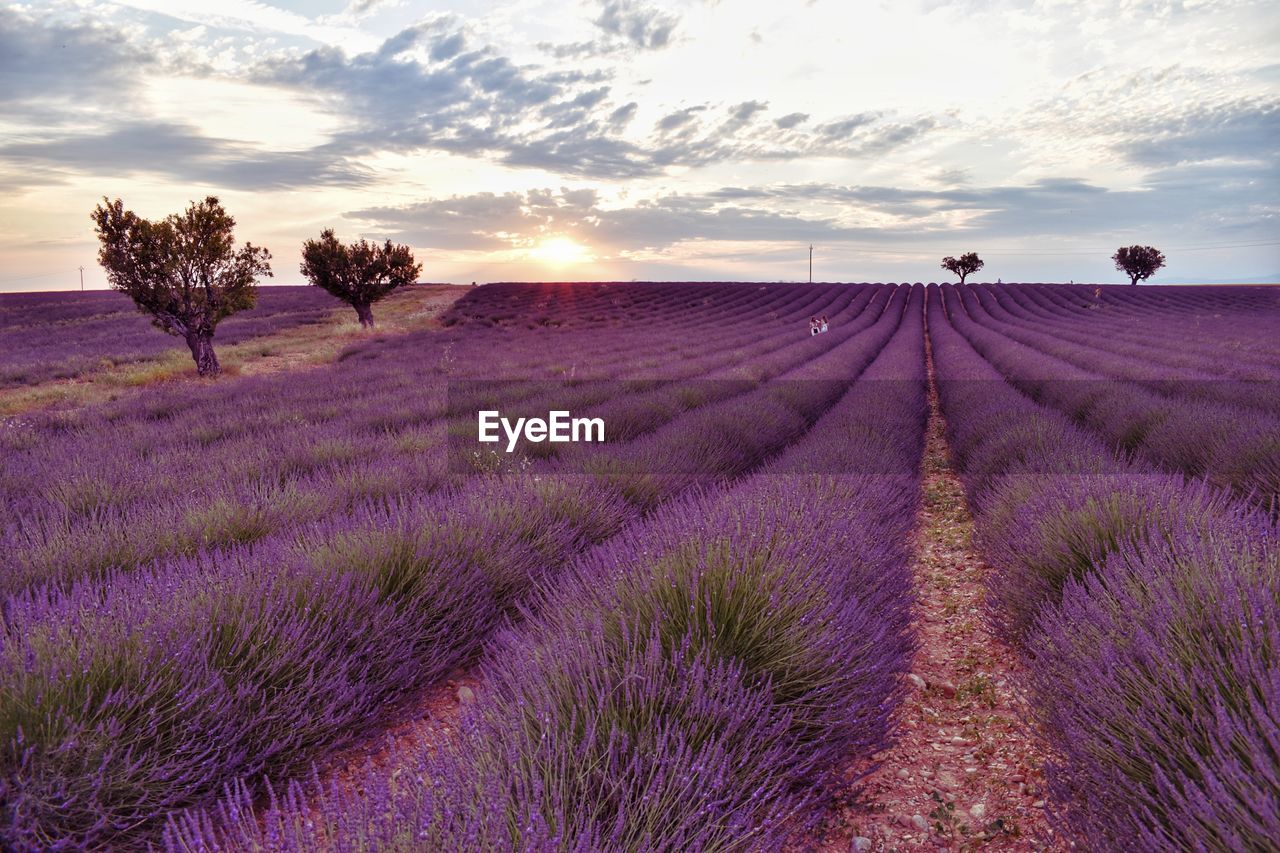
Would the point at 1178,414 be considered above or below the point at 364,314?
below

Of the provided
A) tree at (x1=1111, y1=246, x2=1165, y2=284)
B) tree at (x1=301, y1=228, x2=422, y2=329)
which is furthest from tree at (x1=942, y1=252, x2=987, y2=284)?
tree at (x1=301, y1=228, x2=422, y2=329)

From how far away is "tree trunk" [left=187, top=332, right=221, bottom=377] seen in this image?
583 inches

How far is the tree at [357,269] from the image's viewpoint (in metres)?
26.2

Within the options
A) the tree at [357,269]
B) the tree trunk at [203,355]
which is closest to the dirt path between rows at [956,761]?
the tree trunk at [203,355]

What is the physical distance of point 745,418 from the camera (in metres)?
6.68

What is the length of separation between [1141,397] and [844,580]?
679 cm

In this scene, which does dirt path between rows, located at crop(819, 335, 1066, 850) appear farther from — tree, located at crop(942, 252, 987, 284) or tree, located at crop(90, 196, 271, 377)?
tree, located at crop(942, 252, 987, 284)

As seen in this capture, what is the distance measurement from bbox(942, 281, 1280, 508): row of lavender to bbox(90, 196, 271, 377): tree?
1669 centimetres

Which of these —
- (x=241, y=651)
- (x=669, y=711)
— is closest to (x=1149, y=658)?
(x=669, y=711)

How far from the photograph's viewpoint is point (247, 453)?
5645mm

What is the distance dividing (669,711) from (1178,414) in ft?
21.2

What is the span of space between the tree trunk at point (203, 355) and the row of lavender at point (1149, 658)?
16.7m

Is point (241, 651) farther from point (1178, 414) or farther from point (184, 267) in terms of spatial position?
point (184, 267)

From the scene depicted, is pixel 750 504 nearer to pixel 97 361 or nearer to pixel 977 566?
pixel 977 566
